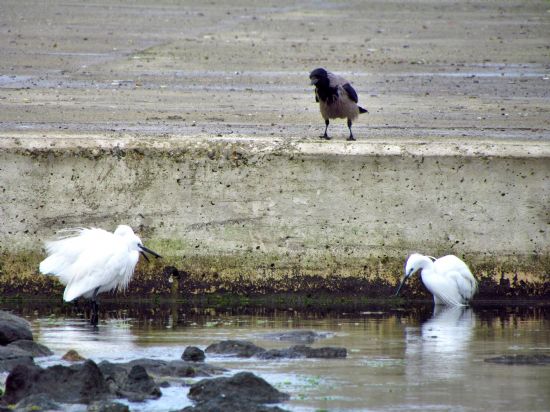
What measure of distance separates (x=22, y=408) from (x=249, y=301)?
167 inches

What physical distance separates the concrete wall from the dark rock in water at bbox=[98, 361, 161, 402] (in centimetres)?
374

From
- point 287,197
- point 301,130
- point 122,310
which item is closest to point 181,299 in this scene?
point 122,310

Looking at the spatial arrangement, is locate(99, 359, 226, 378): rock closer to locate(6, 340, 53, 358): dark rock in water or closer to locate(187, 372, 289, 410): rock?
locate(187, 372, 289, 410): rock

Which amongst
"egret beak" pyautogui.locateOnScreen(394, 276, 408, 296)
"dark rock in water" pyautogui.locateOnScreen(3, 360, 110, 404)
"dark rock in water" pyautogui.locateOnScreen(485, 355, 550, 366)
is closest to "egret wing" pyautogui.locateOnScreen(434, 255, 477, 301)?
"egret beak" pyautogui.locateOnScreen(394, 276, 408, 296)

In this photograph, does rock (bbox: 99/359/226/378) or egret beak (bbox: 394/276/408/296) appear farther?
egret beak (bbox: 394/276/408/296)

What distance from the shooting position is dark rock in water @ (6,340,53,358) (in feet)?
27.9

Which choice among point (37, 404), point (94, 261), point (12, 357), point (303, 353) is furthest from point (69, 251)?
point (37, 404)

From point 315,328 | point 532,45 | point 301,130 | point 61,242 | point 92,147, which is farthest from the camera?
point 532,45

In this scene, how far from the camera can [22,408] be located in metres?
7.07

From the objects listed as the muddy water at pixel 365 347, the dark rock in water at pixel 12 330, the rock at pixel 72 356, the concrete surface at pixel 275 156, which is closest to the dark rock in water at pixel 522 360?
the muddy water at pixel 365 347

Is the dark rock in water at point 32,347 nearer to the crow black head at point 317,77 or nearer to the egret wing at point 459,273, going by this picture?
the egret wing at point 459,273

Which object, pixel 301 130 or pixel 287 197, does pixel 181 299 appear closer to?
pixel 287 197

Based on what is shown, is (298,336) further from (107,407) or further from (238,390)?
(107,407)

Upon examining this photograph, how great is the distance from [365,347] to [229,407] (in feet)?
7.93
